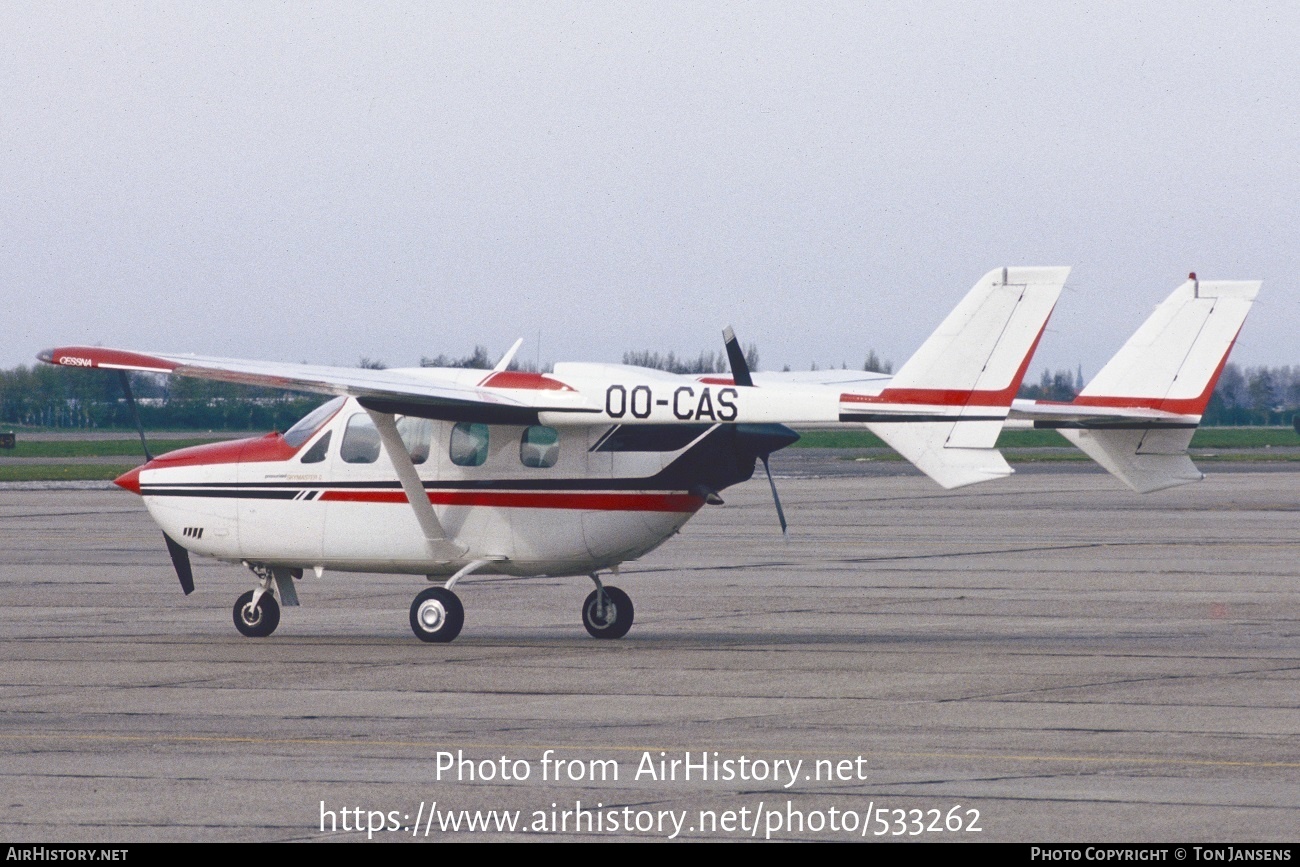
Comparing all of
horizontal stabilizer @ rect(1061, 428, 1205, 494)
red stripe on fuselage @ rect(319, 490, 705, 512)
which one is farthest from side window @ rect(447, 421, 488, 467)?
horizontal stabilizer @ rect(1061, 428, 1205, 494)

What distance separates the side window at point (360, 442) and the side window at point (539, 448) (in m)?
1.48

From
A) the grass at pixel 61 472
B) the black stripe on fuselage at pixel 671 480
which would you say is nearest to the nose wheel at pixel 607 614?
the black stripe on fuselage at pixel 671 480

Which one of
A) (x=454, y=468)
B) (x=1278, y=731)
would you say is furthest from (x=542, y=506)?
(x=1278, y=731)

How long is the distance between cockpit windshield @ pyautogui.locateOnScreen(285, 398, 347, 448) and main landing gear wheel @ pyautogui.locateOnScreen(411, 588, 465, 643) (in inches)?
82.3

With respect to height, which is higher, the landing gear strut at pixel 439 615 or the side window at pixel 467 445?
the side window at pixel 467 445

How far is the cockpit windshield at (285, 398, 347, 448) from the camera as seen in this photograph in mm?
17312

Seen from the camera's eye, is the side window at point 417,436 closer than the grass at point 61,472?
Yes

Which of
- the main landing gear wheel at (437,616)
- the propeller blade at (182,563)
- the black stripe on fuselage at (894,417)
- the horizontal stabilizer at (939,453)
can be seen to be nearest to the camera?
the horizontal stabilizer at (939,453)

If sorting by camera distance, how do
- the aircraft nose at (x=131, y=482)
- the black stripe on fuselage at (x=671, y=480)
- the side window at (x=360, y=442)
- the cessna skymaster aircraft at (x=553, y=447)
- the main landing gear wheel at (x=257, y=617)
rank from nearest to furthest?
the cessna skymaster aircraft at (x=553, y=447)
the black stripe on fuselage at (x=671, y=480)
the side window at (x=360, y=442)
the main landing gear wheel at (x=257, y=617)
the aircraft nose at (x=131, y=482)

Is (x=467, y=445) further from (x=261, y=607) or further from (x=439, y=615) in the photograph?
(x=261, y=607)

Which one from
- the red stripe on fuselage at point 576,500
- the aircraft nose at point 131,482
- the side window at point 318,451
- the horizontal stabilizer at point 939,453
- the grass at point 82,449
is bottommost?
the grass at point 82,449

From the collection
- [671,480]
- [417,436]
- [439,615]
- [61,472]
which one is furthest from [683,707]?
[61,472]

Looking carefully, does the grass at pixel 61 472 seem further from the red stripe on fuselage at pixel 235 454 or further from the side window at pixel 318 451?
the side window at pixel 318 451

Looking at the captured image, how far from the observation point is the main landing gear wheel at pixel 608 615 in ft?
56.0
